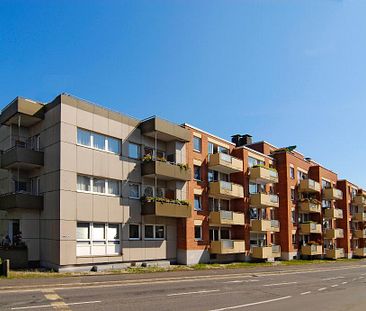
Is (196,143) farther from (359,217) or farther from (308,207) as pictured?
(359,217)

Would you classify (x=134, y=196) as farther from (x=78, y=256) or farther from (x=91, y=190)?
(x=78, y=256)

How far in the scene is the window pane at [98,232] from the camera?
29.2m

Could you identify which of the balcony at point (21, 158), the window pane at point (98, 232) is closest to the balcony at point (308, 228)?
the window pane at point (98, 232)

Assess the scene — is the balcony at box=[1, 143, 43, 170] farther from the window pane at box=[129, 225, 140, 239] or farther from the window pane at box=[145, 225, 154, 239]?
the window pane at box=[145, 225, 154, 239]

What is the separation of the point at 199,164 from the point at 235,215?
607 cm

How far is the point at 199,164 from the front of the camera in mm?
38594

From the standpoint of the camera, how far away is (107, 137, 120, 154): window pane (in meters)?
31.1

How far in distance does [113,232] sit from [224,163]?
13.1 metres

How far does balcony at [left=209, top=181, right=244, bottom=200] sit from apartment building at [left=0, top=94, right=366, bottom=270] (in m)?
0.09

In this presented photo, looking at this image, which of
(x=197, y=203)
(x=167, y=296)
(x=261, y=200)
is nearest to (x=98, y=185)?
(x=197, y=203)

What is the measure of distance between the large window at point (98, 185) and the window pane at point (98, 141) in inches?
84.3

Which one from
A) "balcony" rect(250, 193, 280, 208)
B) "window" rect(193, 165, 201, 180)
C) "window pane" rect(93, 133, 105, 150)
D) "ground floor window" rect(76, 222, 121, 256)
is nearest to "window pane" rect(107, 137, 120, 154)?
"window pane" rect(93, 133, 105, 150)

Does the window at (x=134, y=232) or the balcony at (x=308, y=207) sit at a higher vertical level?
the balcony at (x=308, y=207)

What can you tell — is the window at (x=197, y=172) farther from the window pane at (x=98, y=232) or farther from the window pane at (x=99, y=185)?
the window pane at (x=98, y=232)
